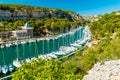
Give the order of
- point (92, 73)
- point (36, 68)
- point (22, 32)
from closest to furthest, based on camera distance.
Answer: point (92, 73)
point (36, 68)
point (22, 32)

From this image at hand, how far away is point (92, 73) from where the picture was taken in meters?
19.7

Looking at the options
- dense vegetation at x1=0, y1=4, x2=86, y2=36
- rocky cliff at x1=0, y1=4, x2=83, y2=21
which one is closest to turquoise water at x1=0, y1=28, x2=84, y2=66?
dense vegetation at x1=0, y1=4, x2=86, y2=36

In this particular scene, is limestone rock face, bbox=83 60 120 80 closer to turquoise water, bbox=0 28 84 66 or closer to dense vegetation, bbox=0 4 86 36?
turquoise water, bbox=0 28 84 66

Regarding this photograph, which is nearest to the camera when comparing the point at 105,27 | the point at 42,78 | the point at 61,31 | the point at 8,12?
the point at 42,78

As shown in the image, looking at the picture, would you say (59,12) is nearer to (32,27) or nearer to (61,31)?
(61,31)

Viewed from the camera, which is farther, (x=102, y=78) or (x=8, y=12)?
(x=8, y=12)

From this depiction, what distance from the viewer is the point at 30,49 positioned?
231ft

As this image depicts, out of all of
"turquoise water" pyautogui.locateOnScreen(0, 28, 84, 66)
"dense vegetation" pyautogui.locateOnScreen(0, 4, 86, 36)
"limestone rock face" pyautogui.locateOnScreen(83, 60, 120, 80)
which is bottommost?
"turquoise water" pyautogui.locateOnScreen(0, 28, 84, 66)

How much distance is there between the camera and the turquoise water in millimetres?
58919

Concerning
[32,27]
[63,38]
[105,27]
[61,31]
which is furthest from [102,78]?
[61,31]

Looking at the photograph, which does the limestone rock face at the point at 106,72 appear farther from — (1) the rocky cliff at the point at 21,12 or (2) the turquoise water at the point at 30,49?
(1) the rocky cliff at the point at 21,12

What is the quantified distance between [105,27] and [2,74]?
34.5 meters

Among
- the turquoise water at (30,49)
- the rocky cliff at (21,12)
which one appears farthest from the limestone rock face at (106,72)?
the rocky cliff at (21,12)

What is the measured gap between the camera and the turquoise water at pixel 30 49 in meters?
58.9
